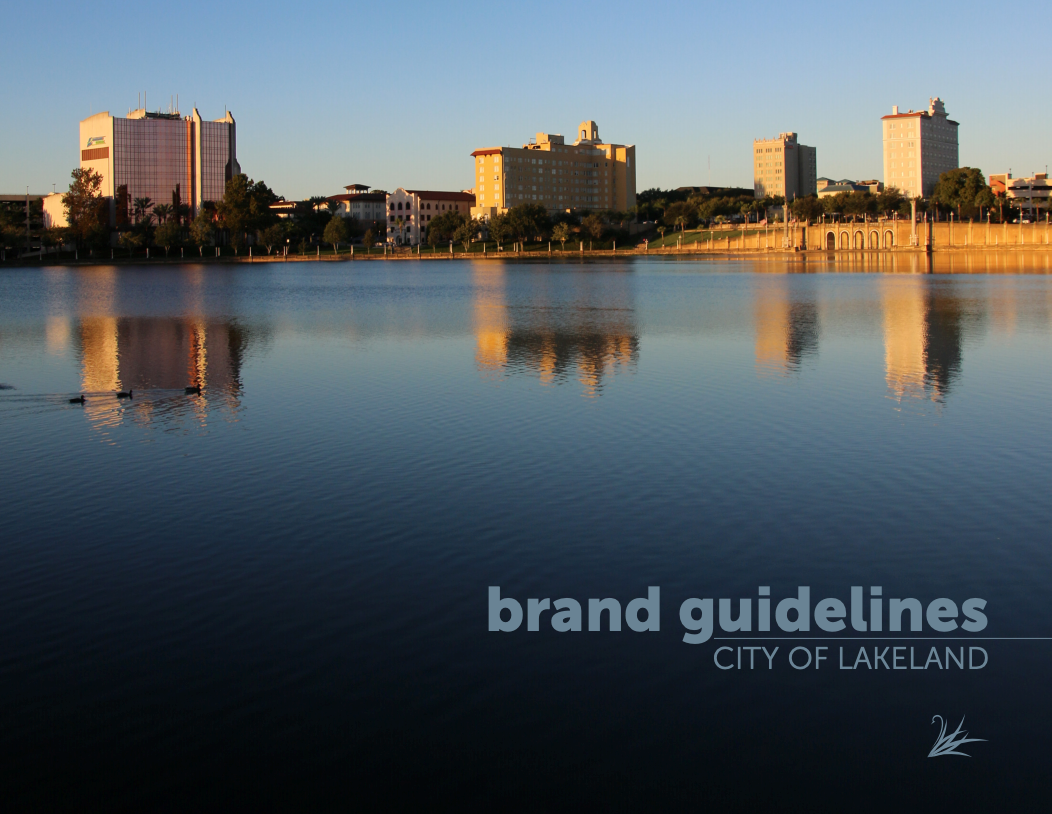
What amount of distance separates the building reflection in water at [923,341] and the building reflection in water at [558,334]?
22.1 ft

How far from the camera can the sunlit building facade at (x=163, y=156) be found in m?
177

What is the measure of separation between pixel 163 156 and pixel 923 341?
16687 cm

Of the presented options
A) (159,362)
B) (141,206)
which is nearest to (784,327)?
(159,362)

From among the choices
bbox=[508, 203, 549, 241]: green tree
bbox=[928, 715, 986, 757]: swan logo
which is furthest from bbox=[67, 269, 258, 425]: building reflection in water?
bbox=[508, 203, 549, 241]: green tree

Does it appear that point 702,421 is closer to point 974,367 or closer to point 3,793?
point 974,367

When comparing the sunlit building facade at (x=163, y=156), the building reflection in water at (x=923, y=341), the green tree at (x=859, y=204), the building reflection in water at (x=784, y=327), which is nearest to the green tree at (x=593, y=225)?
the green tree at (x=859, y=204)

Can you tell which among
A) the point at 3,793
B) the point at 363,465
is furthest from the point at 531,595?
the point at 363,465

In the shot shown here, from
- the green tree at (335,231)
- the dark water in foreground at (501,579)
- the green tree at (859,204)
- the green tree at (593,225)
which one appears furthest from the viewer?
the green tree at (593,225)

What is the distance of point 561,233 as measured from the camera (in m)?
181

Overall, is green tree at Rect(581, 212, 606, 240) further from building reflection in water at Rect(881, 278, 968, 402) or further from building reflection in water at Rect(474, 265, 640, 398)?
building reflection in water at Rect(881, 278, 968, 402)

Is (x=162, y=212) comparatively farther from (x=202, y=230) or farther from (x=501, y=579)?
(x=501, y=579)

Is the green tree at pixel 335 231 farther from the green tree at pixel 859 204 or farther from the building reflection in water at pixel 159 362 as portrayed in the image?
the building reflection in water at pixel 159 362

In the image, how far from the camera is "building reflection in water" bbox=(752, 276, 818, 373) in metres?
29.1

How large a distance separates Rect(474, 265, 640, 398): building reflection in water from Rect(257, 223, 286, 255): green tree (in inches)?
4218
